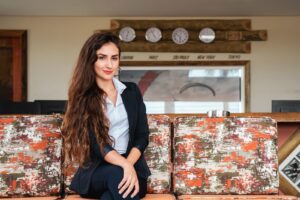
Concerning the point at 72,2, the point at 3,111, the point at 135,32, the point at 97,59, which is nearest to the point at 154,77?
the point at 135,32

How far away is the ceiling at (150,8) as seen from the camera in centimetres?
591

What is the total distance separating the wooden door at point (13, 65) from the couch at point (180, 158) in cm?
390

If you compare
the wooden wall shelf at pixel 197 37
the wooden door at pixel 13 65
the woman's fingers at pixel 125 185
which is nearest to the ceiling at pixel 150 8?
the wooden wall shelf at pixel 197 37

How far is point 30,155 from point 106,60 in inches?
31.6

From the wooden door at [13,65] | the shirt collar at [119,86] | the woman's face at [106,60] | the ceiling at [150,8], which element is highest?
the ceiling at [150,8]

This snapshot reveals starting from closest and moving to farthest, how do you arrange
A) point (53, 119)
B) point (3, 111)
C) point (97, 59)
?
point (97, 59) < point (53, 119) < point (3, 111)

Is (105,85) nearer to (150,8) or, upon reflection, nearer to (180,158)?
(180,158)

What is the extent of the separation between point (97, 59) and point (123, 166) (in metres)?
0.63

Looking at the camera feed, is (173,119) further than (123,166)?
Yes

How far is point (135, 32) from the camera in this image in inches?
260

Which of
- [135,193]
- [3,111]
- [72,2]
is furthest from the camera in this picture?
[72,2]

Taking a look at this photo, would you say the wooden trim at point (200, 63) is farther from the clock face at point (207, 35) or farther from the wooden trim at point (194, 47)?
the clock face at point (207, 35)

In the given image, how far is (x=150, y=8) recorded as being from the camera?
20.4 feet

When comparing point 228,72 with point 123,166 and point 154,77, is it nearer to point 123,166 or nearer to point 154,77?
point 154,77
